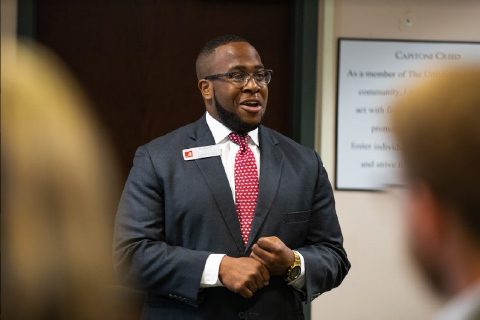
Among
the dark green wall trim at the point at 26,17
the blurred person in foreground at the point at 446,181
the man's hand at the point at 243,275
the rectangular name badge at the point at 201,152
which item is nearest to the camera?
the blurred person in foreground at the point at 446,181

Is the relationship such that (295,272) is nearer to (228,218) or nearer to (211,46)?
(228,218)

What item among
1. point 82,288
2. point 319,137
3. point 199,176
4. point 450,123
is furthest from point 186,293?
point 319,137

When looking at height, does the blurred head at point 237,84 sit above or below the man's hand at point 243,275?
above

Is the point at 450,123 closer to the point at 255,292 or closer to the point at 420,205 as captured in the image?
the point at 420,205

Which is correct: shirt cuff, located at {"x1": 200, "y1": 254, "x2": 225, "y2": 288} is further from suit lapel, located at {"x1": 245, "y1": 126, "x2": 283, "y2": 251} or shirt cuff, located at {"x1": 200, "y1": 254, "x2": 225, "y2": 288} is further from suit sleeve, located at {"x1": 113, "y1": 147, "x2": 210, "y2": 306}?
suit lapel, located at {"x1": 245, "y1": 126, "x2": 283, "y2": 251}

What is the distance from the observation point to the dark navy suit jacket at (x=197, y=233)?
199cm

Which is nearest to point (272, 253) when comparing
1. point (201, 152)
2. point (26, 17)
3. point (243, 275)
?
point (243, 275)

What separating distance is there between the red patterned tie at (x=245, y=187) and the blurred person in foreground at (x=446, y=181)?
4.38 feet

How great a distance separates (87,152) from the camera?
2.39 feet

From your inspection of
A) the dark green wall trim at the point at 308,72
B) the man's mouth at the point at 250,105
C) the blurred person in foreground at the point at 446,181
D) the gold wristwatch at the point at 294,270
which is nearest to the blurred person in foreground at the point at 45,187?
the blurred person in foreground at the point at 446,181

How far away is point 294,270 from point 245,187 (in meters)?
0.28

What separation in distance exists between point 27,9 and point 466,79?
3075 mm

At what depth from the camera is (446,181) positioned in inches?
28.0

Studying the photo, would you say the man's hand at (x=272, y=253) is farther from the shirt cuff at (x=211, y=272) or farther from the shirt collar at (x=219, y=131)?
the shirt collar at (x=219, y=131)
